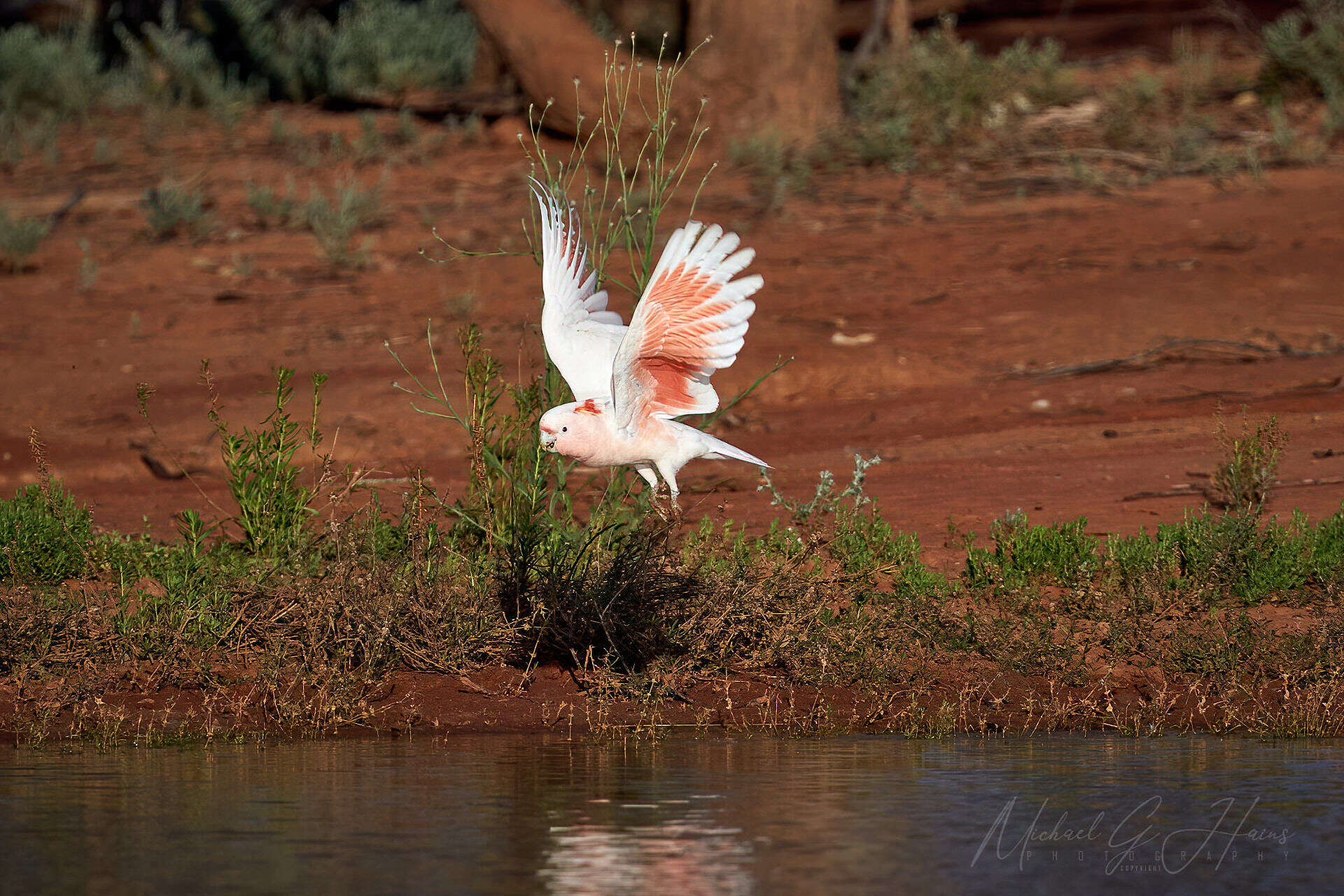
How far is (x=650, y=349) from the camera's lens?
545cm

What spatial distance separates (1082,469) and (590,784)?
4846 mm

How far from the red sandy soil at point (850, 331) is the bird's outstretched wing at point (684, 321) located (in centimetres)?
265

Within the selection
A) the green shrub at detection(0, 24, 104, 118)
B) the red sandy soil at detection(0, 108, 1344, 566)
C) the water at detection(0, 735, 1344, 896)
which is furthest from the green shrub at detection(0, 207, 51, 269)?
the water at detection(0, 735, 1344, 896)

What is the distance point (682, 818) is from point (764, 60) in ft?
43.7

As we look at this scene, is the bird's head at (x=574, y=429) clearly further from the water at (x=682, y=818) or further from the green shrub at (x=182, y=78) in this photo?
the green shrub at (x=182, y=78)

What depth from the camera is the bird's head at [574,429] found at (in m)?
5.48

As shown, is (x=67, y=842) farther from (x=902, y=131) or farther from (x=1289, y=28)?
(x=1289, y=28)

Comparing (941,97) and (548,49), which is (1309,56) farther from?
(548,49)

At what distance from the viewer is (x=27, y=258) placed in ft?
49.9

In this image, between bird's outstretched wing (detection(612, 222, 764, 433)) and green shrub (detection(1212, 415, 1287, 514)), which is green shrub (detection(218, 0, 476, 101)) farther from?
bird's outstretched wing (detection(612, 222, 764, 433))

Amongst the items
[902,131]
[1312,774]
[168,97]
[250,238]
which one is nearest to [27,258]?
[250,238]

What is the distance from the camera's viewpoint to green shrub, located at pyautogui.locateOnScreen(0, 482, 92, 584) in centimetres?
738
